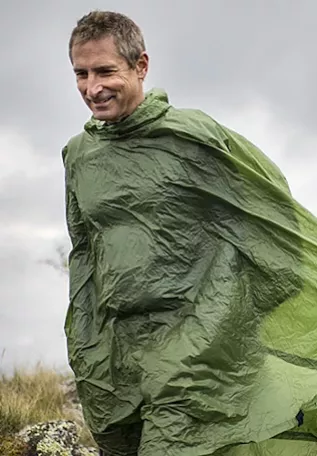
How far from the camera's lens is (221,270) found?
10.6ft

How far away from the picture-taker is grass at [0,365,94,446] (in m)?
6.42

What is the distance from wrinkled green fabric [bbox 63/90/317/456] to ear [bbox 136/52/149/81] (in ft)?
0.28

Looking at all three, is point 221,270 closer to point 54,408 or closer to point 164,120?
point 164,120

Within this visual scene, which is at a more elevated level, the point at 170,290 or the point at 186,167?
the point at 186,167

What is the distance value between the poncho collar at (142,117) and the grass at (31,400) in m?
2.89

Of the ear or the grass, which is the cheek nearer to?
the ear

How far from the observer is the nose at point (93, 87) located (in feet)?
10.3

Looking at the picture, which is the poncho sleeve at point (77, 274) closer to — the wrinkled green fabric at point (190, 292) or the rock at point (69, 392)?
the wrinkled green fabric at point (190, 292)

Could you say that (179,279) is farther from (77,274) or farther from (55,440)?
(55,440)

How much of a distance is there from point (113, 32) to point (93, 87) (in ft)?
0.58

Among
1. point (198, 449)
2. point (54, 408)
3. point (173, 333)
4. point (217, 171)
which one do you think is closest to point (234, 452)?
point (198, 449)

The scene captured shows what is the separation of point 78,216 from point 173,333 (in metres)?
0.60

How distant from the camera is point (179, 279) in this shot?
3.21 meters

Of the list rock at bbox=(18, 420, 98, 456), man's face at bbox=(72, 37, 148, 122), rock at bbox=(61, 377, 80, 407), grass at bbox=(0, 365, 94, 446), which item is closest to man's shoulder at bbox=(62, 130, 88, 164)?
man's face at bbox=(72, 37, 148, 122)
